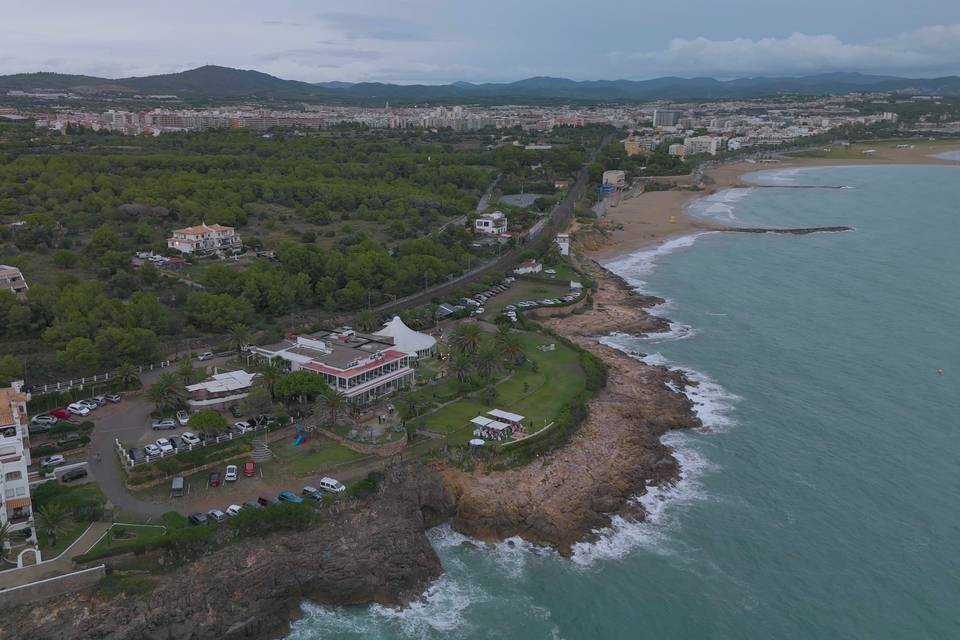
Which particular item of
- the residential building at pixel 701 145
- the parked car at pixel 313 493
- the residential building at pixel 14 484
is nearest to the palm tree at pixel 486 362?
the parked car at pixel 313 493

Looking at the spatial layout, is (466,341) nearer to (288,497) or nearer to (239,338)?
(239,338)

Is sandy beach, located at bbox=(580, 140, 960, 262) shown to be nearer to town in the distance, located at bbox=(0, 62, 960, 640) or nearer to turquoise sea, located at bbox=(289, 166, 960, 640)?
town in the distance, located at bbox=(0, 62, 960, 640)

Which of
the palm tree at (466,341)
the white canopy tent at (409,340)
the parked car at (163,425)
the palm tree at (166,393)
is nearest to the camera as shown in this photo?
the parked car at (163,425)

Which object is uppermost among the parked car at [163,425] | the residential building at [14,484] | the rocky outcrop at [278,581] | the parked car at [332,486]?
the residential building at [14,484]

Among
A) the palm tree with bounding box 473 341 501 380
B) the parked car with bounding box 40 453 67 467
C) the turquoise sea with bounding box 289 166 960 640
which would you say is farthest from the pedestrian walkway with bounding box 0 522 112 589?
the palm tree with bounding box 473 341 501 380

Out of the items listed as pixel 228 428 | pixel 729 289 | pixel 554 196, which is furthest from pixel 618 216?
pixel 228 428

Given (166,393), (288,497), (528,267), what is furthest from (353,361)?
(528,267)

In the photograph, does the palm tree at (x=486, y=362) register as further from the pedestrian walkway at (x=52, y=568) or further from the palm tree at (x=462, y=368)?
the pedestrian walkway at (x=52, y=568)
